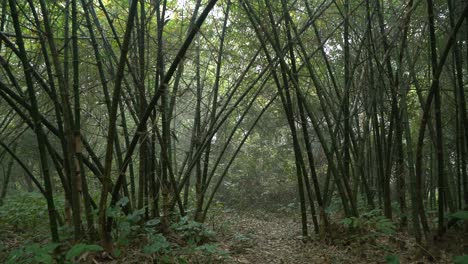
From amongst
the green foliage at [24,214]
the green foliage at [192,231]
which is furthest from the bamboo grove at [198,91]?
the green foliage at [24,214]

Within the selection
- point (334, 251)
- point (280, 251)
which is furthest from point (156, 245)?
point (334, 251)

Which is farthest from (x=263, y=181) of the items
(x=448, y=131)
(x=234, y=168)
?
(x=448, y=131)

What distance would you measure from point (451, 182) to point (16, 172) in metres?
7.75

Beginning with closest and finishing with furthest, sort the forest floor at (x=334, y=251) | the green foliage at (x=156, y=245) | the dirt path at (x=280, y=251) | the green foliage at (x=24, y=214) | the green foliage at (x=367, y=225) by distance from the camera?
the green foliage at (x=156, y=245), the forest floor at (x=334, y=251), the green foliage at (x=367, y=225), the dirt path at (x=280, y=251), the green foliage at (x=24, y=214)

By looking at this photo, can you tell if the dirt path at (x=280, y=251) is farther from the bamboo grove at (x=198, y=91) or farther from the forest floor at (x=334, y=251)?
the bamboo grove at (x=198, y=91)

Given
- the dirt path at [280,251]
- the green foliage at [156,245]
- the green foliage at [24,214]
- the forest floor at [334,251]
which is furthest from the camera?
the green foliage at [24,214]

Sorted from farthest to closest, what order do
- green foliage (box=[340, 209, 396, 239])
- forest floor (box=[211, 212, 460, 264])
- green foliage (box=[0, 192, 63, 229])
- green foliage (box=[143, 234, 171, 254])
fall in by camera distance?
green foliage (box=[0, 192, 63, 229]) → green foliage (box=[340, 209, 396, 239]) → forest floor (box=[211, 212, 460, 264]) → green foliage (box=[143, 234, 171, 254])

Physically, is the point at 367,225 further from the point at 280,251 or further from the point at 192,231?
the point at 192,231

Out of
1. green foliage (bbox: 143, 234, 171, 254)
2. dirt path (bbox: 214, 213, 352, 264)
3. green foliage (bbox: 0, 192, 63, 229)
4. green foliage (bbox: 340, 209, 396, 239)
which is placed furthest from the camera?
green foliage (bbox: 0, 192, 63, 229)

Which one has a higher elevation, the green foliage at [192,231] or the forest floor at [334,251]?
the green foliage at [192,231]

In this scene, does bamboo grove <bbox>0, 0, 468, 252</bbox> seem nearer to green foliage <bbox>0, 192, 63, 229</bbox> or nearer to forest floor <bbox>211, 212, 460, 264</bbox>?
forest floor <bbox>211, 212, 460, 264</bbox>

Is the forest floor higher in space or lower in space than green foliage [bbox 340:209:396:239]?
lower

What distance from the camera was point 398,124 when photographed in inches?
127

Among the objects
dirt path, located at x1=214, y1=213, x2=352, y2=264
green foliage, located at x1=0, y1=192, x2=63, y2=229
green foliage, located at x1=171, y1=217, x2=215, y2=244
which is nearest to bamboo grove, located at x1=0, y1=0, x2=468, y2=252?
green foliage, located at x1=171, y1=217, x2=215, y2=244
